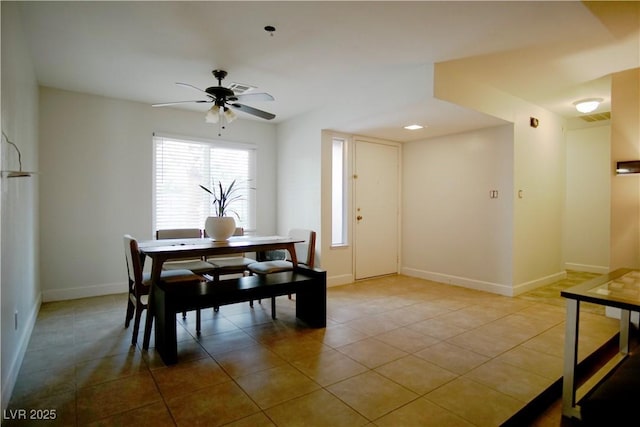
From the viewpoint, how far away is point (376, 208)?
5402 millimetres

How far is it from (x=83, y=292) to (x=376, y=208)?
4103 millimetres

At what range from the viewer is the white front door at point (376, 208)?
520cm

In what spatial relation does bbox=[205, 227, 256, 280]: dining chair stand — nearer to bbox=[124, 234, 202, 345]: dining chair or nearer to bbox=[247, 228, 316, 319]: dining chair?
bbox=[247, 228, 316, 319]: dining chair

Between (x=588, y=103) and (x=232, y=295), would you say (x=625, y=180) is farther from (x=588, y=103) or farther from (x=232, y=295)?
(x=232, y=295)

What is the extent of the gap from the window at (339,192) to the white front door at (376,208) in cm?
20

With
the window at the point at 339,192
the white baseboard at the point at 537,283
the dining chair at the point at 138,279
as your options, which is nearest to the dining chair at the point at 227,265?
the dining chair at the point at 138,279

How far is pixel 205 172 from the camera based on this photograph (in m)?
5.16

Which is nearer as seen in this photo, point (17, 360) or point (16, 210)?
point (17, 360)

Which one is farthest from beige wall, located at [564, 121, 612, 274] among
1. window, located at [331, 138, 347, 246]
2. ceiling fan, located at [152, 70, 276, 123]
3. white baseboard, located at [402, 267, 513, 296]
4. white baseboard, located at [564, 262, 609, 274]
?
ceiling fan, located at [152, 70, 276, 123]

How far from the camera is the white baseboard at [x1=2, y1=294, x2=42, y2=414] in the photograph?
1959mm

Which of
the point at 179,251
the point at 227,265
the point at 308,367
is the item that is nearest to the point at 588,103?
the point at 308,367

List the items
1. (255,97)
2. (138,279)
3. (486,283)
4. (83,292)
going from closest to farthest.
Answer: (138,279), (255,97), (83,292), (486,283)

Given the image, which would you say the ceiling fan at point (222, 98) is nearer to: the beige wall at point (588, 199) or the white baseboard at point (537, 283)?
the white baseboard at point (537, 283)

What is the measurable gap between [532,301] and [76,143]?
19.1 ft
